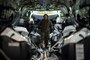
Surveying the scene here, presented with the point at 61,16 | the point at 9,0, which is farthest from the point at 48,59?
the point at 61,16

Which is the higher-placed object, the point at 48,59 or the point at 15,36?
the point at 15,36

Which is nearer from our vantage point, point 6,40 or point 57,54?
point 6,40

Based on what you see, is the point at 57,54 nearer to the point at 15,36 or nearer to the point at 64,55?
the point at 64,55

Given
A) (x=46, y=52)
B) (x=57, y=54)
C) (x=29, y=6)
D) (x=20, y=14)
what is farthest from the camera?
(x=29, y=6)

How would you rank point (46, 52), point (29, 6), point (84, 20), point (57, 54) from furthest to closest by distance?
point (29, 6), point (84, 20), point (57, 54), point (46, 52)

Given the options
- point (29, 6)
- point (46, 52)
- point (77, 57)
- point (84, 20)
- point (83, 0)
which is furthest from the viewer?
point (29, 6)

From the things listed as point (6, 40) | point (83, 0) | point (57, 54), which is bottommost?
point (57, 54)

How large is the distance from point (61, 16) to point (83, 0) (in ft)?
16.0

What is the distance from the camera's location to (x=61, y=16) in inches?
818

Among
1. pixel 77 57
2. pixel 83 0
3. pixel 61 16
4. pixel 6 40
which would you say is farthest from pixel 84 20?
pixel 61 16

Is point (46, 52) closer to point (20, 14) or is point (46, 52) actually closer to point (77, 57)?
point (77, 57)

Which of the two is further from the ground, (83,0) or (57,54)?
(83,0)

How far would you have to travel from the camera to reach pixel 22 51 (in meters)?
11.2

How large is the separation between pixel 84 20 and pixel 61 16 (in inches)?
252
